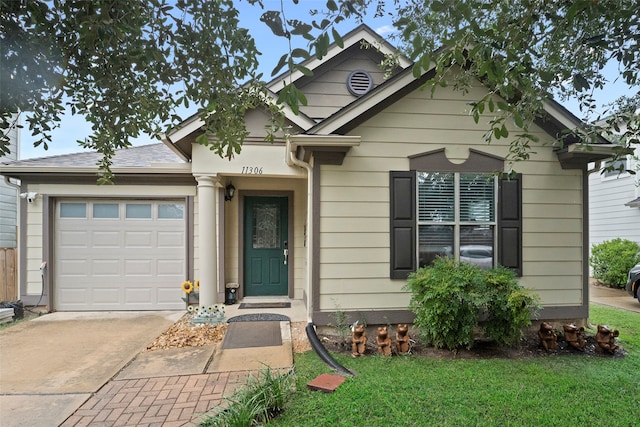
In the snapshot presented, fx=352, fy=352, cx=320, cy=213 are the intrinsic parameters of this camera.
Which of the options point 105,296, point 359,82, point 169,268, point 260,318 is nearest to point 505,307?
point 260,318

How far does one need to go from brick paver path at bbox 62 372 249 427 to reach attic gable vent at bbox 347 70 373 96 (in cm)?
611

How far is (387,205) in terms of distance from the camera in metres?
5.09

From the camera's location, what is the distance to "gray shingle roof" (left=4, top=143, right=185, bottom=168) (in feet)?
22.1

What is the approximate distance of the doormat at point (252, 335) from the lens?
4656 mm

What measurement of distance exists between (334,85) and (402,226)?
4.06 meters

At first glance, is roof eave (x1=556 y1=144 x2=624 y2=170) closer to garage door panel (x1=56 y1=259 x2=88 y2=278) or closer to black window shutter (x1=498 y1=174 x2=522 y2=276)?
black window shutter (x1=498 y1=174 x2=522 y2=276)

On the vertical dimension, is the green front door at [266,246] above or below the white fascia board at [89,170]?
below

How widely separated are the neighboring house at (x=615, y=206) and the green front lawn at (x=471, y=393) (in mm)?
8132

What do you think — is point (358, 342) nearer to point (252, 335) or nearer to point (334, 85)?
point (252, 335)

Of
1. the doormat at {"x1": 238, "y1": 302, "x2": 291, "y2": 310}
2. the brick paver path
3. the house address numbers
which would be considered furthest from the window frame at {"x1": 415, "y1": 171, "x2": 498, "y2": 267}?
the brick paver path

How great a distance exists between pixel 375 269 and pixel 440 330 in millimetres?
1172

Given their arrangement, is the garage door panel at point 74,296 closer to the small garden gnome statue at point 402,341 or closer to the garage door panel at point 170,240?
the garage door panel at point 170,240

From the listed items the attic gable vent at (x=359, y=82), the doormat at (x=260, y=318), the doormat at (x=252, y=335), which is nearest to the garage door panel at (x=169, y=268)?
the doormat at (x=260, y=318)

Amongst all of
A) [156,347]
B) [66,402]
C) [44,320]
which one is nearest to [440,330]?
[156,347]
